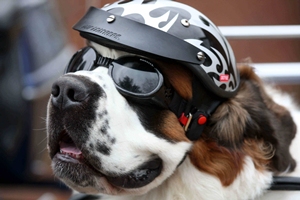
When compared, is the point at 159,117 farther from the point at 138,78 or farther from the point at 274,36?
the point at 274,36

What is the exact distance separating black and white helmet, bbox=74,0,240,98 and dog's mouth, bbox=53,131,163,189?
0.39 meters

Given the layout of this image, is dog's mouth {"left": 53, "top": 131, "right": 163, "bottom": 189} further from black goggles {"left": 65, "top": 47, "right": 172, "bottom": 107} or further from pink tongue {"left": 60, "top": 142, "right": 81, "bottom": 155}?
black goggles {"left": 65, "top": 47, "right": 172, "bottom": 107}

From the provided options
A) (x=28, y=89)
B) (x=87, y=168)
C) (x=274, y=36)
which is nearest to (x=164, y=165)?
(x=87, y=168)

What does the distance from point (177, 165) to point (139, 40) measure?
0.51m

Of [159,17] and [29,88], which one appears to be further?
[29,88]

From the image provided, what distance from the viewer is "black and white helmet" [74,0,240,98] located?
1780 mm

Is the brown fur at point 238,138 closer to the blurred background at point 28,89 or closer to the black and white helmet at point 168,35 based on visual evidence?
the black and white helmet at point 168,35

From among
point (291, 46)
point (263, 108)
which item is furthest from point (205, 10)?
point (263, 108)

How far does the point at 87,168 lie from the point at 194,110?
48 centimetres

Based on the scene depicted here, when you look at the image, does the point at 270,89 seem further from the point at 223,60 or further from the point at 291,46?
the point at 291,46

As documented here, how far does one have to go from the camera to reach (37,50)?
3449 mm

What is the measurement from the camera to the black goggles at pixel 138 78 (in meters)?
1.76

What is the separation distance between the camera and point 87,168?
1750 millimetres

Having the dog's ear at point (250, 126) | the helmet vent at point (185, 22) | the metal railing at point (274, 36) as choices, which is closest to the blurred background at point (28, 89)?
the metal railing at point (274, 36)
